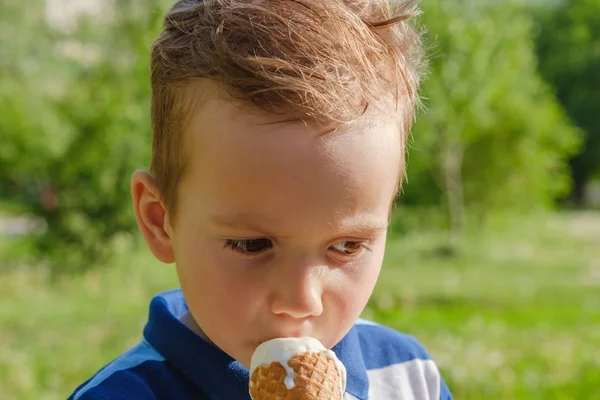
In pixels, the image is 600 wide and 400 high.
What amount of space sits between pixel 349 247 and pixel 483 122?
866 centimetres

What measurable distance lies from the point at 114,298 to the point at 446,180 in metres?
5.33

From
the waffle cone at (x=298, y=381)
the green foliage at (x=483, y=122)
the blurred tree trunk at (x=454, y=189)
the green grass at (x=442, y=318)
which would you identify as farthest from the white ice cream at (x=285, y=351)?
the blurred tree trunk at (x=454, y=189)

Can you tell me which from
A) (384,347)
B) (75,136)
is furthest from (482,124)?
(384,347)

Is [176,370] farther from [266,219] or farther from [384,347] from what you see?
[384,347]

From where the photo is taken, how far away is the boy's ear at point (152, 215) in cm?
150

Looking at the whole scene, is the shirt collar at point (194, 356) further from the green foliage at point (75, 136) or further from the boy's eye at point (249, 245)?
the green foliage at point (75, 136)

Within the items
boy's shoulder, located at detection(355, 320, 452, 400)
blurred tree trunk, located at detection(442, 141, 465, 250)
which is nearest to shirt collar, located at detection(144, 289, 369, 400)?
boy's shoulder, located at detection(355, 320, 452, 400)

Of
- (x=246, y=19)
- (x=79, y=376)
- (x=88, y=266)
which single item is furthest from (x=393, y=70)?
(x=88, y=266)

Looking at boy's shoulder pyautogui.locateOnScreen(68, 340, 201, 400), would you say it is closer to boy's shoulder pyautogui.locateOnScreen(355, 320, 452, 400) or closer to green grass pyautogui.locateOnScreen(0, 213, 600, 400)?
boy's shoulder pyautogui.locateOnScreen(355, 320, 452, 400)

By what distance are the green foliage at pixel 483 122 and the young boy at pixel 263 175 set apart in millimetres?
7790

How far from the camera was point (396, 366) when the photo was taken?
1.76m

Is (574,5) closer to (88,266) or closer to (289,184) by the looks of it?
(88,266)

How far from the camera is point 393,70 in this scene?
1423mm

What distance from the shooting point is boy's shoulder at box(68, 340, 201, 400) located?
4.66 feet
